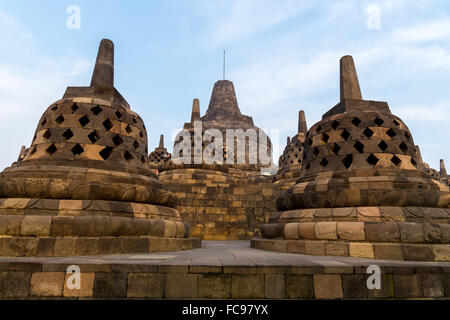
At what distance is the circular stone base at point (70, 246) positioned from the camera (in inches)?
161

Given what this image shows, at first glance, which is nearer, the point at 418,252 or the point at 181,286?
the point at 181,286

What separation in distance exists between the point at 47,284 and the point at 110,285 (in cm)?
75

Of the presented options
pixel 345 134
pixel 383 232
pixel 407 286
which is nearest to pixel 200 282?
pixel 407 286

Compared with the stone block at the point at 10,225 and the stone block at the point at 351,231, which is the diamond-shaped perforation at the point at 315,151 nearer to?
the stone block at the point at 351,231

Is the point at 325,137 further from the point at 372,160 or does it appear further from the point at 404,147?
the point at 404,147

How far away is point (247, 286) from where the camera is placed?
3.03 meters

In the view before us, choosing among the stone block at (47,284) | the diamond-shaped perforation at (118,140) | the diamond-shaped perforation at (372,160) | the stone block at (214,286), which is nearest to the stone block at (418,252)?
the diamond-shaped perforation at (372,160)

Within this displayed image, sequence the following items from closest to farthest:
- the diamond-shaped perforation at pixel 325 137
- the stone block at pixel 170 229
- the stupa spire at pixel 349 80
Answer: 1. the stone block at pixel 170 229
2. the diamond-shaped perforation at pixel 325 137
3. the stupa spire at pixel 349 80

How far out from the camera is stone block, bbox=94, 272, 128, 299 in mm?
3030

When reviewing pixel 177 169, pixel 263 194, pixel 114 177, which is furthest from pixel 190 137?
pixel 114 177

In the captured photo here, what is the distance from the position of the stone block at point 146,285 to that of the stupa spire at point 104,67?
5.23 meters

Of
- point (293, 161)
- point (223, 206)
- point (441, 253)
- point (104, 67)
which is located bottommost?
point (441, 253)

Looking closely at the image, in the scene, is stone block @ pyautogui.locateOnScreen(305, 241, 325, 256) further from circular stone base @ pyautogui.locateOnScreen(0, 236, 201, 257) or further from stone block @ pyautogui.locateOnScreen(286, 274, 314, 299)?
circular stone base @ pyautogui.locateOnScreen(0, 236, 201, 257)
